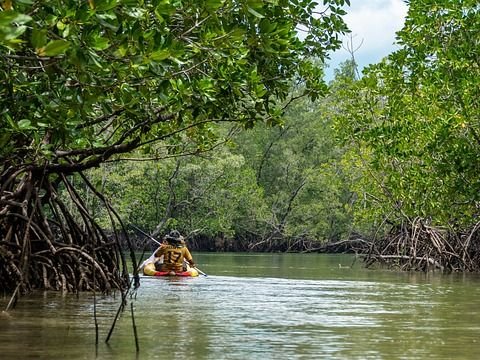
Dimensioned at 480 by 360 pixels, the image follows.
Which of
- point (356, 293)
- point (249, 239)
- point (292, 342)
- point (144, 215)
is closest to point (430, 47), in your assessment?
point (356, 293)

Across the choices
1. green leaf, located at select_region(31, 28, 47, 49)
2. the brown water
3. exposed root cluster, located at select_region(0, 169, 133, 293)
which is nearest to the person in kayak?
the brown water

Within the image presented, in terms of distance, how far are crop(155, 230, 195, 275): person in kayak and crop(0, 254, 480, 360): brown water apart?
2.21 meters

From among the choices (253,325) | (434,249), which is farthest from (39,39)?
(434,249)

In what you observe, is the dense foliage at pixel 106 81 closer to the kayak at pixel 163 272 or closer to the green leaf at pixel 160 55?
the green leaf at pixel 160 55

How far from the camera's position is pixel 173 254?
14102 millimetres

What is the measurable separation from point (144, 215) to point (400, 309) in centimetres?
2579

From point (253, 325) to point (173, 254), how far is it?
6.97 m

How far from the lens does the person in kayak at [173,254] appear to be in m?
14.1

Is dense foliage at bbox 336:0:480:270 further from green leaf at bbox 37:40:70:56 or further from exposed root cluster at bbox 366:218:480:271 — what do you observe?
green leaf at bbox 37:40:70:56

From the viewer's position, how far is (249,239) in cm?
3819

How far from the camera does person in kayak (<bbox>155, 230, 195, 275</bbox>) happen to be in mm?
14055

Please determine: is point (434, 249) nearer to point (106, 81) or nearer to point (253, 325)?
point (253, 325)

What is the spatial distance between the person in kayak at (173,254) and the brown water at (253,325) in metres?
2.21

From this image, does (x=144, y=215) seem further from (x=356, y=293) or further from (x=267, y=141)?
(x=356, y=293)
